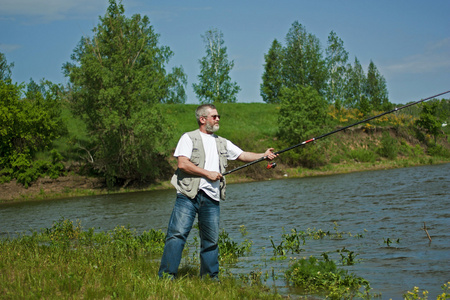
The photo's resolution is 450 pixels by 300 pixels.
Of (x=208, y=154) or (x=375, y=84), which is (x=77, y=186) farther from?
(x=375, y=84)

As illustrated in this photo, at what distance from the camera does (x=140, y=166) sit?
35.7 meters

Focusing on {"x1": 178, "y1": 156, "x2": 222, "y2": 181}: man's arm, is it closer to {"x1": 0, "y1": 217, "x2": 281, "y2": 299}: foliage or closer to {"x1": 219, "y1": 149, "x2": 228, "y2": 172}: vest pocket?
{"x1": 219, "y1": 149, "x2": 228, "y2": 172}: vest pocket

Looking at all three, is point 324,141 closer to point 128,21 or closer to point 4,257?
point 128,21

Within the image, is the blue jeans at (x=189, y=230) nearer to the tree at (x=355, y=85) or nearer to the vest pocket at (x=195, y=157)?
the vest pocket at (x=195, y=157)

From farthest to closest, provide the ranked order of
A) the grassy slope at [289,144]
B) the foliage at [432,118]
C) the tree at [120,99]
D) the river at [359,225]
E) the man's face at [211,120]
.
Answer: the foliage at [432,118], the grassy slope at [289,144], the tree at [120,99], the river at [359,225], the man's face at [211,120]

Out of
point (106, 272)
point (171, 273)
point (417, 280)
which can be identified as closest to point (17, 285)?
point (106, 272)

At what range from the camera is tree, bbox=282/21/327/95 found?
6419 centimetres

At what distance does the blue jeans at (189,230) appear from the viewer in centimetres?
621

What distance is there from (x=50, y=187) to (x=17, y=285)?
3216 cm

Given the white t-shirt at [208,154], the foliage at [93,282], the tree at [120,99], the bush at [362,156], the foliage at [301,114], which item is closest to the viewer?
the foliage at [93,282]

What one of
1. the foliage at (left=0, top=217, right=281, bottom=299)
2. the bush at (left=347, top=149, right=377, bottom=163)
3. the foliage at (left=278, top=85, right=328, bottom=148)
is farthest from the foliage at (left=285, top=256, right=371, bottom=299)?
the bush at (left=347, top=149, right=377, bottom=163)

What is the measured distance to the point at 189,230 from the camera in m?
6.36

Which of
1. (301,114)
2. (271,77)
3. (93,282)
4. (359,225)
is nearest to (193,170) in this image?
(93,282)

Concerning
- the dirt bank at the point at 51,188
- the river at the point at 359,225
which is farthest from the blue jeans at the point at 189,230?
the dirt bank at the point at 51,188
